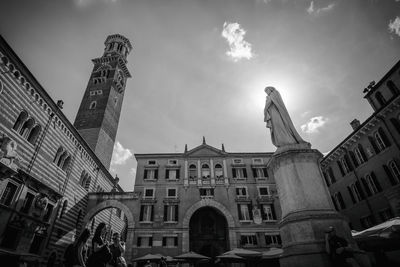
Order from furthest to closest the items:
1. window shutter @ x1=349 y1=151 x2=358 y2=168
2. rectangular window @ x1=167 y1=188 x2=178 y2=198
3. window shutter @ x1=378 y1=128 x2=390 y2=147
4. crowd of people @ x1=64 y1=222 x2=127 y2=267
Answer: rectangular window @ x1=167 y1=188 x2=178 y2=198, window shutter @ x1=349 y1=151 x2=358 y2=168, window shutter @ x1=378 y1=128 x2=390 y2=147, crowd of people @ x1=64 y1=222 x2=127 y2=267

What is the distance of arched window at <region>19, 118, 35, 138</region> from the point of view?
16.5 m

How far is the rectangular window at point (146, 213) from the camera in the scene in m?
25.9

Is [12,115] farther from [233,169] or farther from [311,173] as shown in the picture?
[233,169]

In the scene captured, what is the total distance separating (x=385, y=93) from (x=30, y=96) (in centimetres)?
2991

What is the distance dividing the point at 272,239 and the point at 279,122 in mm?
21385

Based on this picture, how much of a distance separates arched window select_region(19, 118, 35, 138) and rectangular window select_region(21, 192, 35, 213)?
4.39m

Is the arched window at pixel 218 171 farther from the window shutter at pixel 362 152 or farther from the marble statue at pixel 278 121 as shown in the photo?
the marble statue at pixel 278 121

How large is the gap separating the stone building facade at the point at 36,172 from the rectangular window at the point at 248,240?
17.4 metres

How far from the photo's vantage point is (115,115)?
40.8 m

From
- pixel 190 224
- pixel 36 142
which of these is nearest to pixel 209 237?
pixel 190 224

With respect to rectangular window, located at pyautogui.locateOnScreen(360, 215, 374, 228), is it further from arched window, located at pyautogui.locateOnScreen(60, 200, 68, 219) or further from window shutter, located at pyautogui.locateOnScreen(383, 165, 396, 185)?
arched window, located at pyautogui.locateOnScreen(60, 200, 68, 219)

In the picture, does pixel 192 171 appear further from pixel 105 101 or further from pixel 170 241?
pixel 105 101

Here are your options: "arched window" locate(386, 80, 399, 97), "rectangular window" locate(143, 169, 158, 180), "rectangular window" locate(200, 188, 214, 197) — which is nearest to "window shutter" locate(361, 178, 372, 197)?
"arched window" locate(386, 80, 399, 97)

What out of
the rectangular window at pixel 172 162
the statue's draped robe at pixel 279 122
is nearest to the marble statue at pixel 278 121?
the statue's draped robe at pixel 279 122
